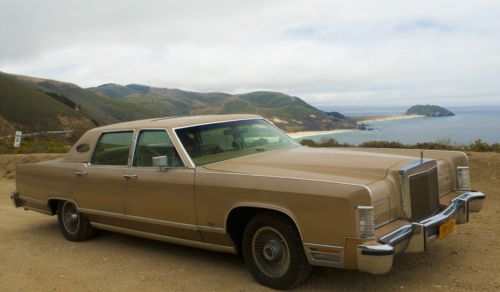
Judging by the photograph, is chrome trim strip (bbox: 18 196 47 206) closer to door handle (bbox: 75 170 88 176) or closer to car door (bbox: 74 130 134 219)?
car door (bbox: 74 130 134 219)

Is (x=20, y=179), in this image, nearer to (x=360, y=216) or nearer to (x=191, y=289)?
(x=191, y=289)

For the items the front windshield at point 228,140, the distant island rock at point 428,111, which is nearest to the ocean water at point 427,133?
the front windshield at point 228,140

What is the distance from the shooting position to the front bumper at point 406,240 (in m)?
3.54

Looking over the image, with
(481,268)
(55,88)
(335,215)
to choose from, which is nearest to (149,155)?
(335,215)

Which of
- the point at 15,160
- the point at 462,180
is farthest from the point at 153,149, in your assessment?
the point at 15,160

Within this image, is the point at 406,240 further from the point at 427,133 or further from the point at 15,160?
the point at 427,133

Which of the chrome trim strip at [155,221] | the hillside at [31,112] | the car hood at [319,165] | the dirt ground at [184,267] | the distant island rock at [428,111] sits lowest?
the dirt ground at [184,267]

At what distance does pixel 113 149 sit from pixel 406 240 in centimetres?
360

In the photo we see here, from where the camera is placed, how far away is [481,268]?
449cm

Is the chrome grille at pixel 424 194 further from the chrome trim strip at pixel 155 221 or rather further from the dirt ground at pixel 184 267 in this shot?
the chrome trim strip at pixel 155 221

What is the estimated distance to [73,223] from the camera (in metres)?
6.36

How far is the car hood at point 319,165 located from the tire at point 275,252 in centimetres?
44

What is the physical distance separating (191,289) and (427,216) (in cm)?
221

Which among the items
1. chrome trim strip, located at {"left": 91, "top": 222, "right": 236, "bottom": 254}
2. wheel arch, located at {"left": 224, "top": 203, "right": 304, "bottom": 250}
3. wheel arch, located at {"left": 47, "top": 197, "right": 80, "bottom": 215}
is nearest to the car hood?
wheel arch, located at {"left": 224, "top": 203, "right": 304, "bottom": 250}
